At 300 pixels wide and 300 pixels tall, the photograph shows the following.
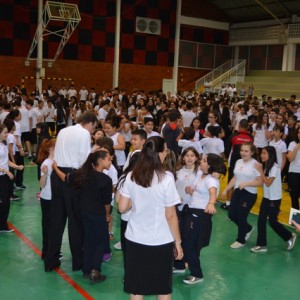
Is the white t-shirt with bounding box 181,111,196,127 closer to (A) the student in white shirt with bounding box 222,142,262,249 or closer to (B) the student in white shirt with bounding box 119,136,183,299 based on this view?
(A) the student in white shirt with bounding box 222,142,262,249

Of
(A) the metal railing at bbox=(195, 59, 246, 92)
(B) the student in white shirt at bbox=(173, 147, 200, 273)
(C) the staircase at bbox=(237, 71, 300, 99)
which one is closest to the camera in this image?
(B) the student in white shirt at bbox=(173, 147, 200, 273)

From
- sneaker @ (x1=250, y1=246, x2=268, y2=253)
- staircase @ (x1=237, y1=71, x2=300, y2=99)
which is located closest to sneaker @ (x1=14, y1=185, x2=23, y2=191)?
sneaker @ (x1=250, y1=246, x2=268, y2=253)

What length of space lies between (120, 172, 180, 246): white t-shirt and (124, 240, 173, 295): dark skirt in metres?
0.06

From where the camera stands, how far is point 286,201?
27.0 ft

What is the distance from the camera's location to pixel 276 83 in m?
Answer: 24.1

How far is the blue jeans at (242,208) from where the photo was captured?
550 cm

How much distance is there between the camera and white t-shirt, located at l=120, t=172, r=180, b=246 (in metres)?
3.11

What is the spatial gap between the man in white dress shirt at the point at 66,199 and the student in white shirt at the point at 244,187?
184 centimetres

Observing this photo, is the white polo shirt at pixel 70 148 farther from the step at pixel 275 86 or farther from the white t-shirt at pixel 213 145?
the step at pixel 275 86

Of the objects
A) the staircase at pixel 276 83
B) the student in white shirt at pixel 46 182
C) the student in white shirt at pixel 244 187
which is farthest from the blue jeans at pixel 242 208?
the staircase at pixel 276 83

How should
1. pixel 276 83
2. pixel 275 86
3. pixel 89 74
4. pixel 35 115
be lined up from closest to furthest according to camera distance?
1. pixel 35 115
2. pixel 89 74
3. pixel 275 86
4. pixel 276 83

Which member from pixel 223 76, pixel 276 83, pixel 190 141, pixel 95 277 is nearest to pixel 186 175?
pixel 95 277

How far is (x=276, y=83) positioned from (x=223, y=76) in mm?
3192

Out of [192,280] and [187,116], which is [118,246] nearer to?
[192,280]
